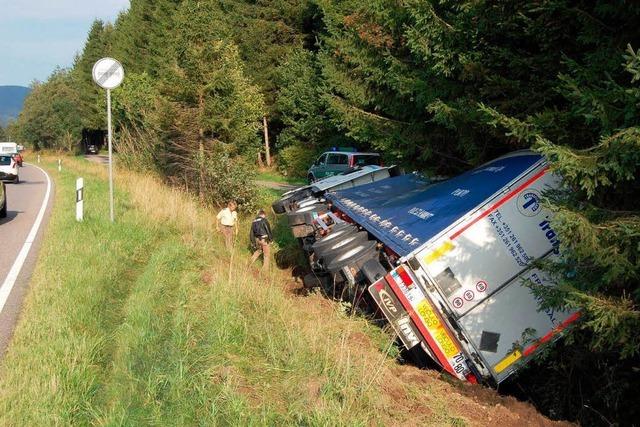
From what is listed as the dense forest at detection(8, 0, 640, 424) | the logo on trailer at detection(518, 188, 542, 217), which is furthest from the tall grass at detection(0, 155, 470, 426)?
the logo on trailer at detection(518, 188, 542, 217)

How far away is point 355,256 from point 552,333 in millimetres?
2819

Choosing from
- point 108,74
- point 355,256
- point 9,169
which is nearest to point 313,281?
point 355,256

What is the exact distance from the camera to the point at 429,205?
8391 mm

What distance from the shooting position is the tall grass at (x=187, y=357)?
4.68 metres

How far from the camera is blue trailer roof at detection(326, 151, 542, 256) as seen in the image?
718 cm

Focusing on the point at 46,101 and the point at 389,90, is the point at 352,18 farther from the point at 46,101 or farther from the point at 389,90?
the point at 46,101

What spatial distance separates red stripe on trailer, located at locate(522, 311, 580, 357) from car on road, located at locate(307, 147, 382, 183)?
21.5m

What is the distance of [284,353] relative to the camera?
5.77 metres

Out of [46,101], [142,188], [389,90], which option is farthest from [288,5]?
[46,101]

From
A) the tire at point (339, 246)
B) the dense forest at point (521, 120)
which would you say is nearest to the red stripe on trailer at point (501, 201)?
the dense forest at point (521, 120)

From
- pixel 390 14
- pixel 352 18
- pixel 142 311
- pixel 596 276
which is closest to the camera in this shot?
pixel 596 276

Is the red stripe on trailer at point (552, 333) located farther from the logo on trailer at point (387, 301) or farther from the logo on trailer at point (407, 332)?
the logo on trailer at point (387, 301)

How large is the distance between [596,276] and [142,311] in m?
4.76

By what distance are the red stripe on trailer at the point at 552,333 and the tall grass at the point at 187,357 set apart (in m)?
1.30
